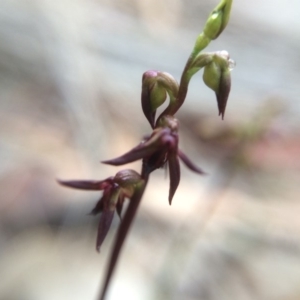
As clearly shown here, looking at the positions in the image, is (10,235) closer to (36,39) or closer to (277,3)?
(36,39)

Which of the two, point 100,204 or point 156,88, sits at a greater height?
point 156,88

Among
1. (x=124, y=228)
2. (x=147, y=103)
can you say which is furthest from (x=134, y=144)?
(x=147, y=103)

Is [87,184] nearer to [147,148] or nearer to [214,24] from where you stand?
[147,148]

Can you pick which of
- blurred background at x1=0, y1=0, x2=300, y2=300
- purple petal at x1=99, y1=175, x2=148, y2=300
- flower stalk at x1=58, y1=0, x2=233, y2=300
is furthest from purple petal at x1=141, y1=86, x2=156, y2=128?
blurred background at x1=0, y1=0, x2=300, y2=300

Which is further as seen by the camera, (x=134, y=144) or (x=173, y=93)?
(x=134, y=144)

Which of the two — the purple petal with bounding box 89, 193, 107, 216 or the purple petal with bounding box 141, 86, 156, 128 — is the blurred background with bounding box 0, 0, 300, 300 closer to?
the purple petal with bounding box 89, 193, 107, 216
